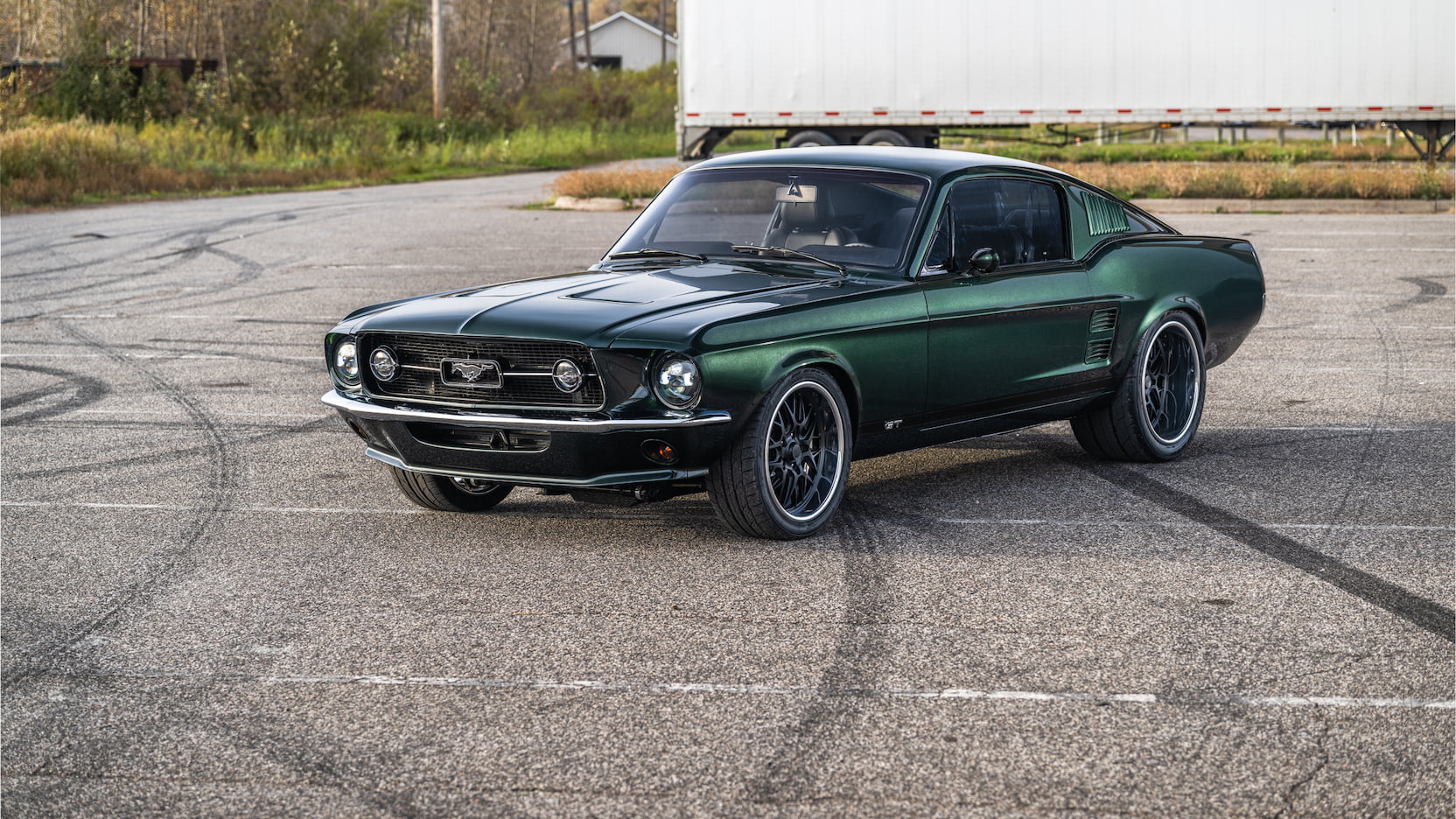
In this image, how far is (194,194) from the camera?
95.8 ft

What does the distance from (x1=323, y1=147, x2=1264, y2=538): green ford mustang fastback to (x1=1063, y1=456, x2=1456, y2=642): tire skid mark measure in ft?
1.20

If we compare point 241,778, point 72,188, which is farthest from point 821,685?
point 72,188

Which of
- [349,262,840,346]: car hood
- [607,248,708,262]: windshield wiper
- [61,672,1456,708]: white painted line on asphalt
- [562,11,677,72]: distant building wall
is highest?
[562,11,677,72]: distant building wall

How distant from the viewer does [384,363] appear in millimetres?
6180

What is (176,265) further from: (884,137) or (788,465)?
(884,137)

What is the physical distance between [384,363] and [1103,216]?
11.8 ft

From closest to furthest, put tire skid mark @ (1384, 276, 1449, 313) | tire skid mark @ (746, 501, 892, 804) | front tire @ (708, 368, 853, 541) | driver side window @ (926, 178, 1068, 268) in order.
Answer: tire skid mark @ (746, 501, 892, 804) → front tire @ (708, 368, 853, 541) → driver side window @ (926, 178, 1068, 268) → tire skid mark @ (1384, 276, 1449, 313)

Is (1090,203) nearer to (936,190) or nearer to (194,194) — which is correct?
(936,190)

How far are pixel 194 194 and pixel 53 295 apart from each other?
15.3 meters

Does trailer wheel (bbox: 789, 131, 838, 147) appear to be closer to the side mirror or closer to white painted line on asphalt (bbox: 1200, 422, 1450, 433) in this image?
white painted line on asphalt (bbox: 1200, 422, 1450, 433)

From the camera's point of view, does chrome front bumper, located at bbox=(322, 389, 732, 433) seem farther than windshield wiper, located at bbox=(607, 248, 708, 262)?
No

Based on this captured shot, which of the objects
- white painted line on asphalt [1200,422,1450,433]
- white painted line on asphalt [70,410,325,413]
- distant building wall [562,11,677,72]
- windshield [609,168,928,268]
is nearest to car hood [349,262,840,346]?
windshield [609,168,928,268]

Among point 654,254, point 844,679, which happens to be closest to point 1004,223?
point 654,254

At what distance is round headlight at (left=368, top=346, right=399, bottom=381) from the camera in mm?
6168
